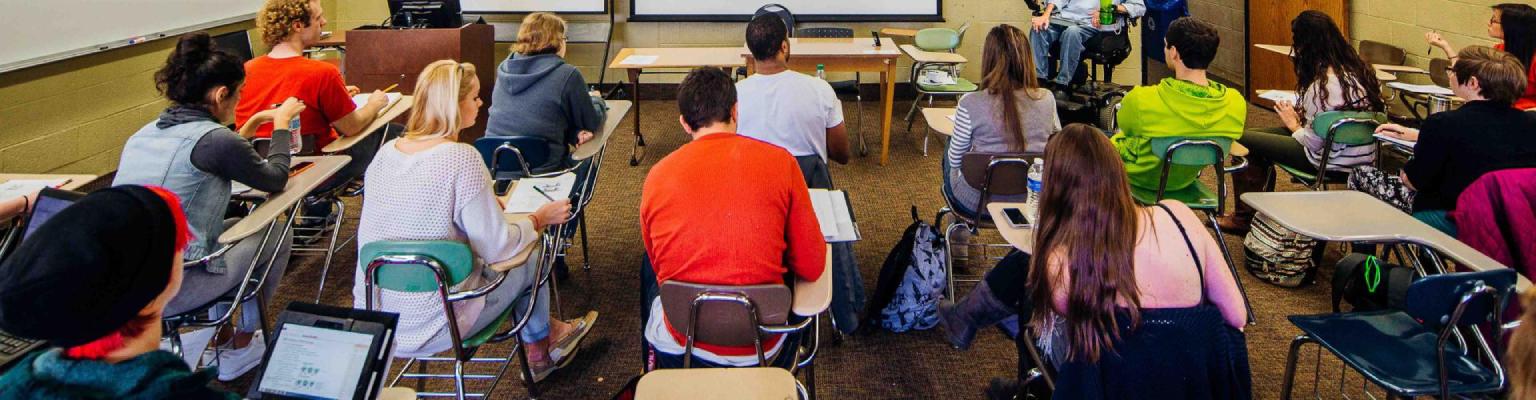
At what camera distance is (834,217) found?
97.9 inches

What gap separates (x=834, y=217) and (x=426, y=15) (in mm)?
4214

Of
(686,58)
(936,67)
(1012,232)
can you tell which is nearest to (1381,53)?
(936,67)

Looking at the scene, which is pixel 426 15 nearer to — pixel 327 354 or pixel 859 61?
pixel 859 61

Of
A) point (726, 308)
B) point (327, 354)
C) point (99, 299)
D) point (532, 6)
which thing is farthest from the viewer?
point (532, 6)

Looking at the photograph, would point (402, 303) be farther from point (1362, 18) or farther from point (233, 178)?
point (1362, 18)

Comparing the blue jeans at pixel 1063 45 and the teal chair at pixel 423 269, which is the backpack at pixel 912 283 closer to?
the teal chair at pixel 423 269

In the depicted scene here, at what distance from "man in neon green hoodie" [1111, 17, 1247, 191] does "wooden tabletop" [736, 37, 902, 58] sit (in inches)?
86.8

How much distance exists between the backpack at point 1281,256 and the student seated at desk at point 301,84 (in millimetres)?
3405

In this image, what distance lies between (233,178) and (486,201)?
2.76 feet

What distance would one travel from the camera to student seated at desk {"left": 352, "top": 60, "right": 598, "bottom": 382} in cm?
231

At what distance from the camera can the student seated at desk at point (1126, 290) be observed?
6.18ft

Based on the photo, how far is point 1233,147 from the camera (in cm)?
348

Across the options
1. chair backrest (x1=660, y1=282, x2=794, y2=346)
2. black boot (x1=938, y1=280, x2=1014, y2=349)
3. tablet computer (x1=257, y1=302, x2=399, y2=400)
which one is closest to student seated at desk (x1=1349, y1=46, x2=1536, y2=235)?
black boot (x1=938, y1=280, x2=1014, y2=349)

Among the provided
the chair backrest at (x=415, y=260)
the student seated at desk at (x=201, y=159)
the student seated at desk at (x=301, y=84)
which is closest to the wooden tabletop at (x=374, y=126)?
the student seated at desk at (x=301, y=84)
